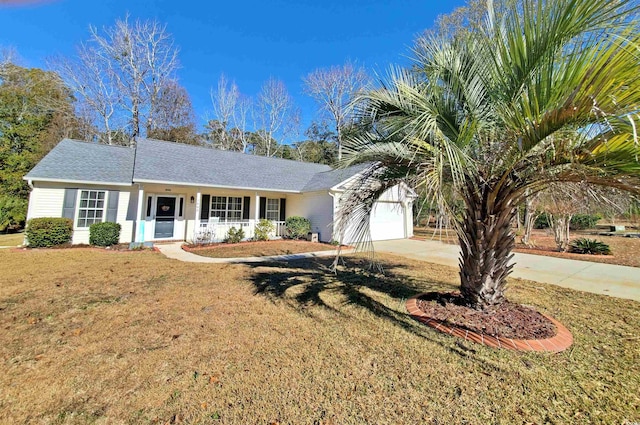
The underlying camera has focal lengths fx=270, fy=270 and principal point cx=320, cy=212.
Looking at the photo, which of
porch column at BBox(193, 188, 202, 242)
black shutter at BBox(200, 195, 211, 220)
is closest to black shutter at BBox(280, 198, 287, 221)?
black shutter at BBox(200, 195, 211, 220)

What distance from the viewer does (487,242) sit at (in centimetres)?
419

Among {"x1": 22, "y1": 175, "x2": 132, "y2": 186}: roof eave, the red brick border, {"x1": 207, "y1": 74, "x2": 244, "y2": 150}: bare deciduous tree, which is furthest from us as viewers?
{"x1": 207, "y1": 74, "x2": 244, "y2": 150}: bare deciduous tree

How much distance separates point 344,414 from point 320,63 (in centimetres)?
2592

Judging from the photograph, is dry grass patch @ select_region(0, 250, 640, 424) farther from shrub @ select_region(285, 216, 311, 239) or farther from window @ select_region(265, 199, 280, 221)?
window @ select_region(265, 199, 280, 221)

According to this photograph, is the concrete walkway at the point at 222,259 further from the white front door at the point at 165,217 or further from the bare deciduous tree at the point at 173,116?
the bare deciduous tree at the point at 173,116

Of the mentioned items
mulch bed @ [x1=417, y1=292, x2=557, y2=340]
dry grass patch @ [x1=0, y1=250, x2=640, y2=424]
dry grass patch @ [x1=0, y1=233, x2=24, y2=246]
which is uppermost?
dry grass patch @ [x1=0, y1=233, x2=24, y2=246]

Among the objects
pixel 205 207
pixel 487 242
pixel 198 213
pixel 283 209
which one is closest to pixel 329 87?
pixel 283 209

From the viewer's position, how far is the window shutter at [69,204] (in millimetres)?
11594

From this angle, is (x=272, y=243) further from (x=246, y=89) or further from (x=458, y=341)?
(x=246, y=89)

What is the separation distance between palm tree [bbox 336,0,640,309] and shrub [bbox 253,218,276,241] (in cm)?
977

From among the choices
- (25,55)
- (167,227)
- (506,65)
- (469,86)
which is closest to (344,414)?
(506,65)

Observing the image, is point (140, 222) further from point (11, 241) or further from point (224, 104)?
point (224, 104)

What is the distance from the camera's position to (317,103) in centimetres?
2628

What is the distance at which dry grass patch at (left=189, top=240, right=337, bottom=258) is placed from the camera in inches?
415
